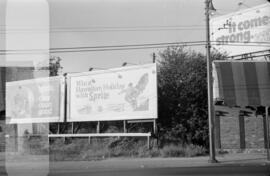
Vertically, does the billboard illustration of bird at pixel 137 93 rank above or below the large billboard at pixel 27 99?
above

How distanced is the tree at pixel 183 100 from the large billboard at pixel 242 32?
4.77 metres

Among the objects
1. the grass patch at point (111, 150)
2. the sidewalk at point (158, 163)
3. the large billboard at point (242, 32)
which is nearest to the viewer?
the sidewalk at point (158, 163)

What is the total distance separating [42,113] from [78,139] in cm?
1810

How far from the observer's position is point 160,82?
30359mm

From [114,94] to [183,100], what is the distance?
4520 millimetres

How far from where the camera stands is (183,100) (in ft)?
97.3

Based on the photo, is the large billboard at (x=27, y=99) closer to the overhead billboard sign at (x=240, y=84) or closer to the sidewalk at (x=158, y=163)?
the sidewalk at (x=158, y=163)

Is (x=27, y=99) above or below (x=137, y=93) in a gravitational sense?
below

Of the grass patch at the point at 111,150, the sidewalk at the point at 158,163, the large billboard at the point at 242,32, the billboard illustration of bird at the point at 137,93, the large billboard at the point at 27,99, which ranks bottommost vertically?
the sidewalk at the point at 158,163

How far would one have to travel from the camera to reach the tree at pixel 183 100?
1131 inches

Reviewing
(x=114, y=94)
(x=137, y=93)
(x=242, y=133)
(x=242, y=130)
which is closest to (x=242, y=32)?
(x=242, y=130)

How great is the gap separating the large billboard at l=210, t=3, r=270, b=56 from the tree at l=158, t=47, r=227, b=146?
477cm

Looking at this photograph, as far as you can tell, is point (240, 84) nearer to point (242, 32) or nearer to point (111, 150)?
point (111, 150)

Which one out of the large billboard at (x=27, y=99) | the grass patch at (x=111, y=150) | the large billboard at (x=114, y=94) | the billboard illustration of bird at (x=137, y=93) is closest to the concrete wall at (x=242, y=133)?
the grass patch at (x=111, y=150)
